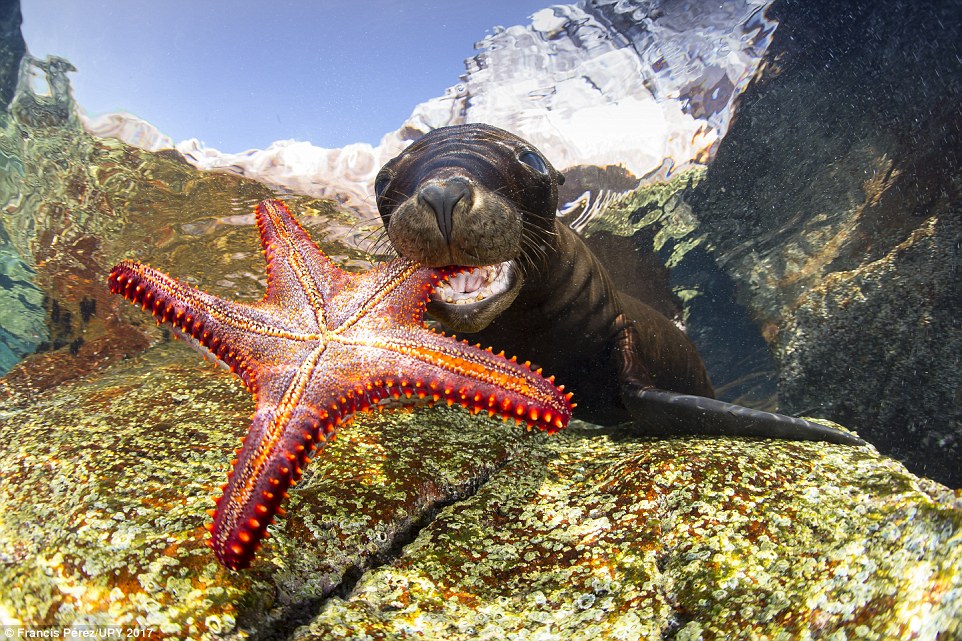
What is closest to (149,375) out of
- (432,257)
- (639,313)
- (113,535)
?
(113,535)

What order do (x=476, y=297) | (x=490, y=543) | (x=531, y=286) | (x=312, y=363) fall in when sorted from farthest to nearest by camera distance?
(x=531, y=286) → (x=476, y=297) → (x=490, y=543) → (x=312, y=363)

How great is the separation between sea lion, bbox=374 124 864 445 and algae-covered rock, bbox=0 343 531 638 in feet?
3.19

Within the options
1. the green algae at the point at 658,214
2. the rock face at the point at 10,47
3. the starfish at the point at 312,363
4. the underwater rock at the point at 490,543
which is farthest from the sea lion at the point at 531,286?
the rock face at the point at 10,47

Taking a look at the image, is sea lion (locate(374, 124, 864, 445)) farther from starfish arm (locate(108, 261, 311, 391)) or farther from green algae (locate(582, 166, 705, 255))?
green algae (locate(582, 166, 705, 255))

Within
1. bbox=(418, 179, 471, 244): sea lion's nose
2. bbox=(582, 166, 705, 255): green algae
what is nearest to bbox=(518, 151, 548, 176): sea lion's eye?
bbox=(418, 179, 471, 244): sea lion's nose

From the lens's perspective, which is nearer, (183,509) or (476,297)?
(183,509)

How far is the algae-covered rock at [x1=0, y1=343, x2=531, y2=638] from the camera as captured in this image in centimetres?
168

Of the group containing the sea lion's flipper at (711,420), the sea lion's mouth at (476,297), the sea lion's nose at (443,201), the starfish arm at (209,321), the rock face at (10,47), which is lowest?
the starfish arm at (209,321)

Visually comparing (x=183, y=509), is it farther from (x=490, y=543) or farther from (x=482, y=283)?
(x=482, y=283)

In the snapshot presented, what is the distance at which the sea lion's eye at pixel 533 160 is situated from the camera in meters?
3.69

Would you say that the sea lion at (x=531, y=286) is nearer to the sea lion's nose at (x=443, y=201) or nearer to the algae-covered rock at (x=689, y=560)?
the sea lion's nose at (x=443, y=201)

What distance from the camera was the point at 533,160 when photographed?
374 cm

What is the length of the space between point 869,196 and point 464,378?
9.50 meters

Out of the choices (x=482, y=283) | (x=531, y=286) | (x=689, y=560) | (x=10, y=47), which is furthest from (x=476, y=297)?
(x=10, y=47)
